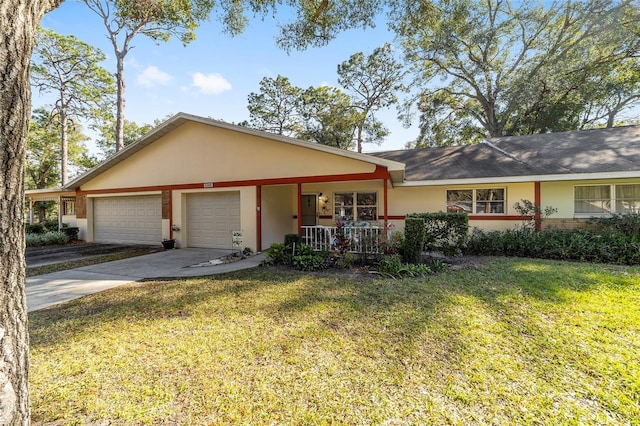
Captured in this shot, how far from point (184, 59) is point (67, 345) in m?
→ 13.3

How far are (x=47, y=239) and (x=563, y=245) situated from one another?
64.0 feet

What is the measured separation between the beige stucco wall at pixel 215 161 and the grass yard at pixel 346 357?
4864mm

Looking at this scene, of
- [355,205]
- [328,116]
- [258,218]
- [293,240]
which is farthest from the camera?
[328,116]

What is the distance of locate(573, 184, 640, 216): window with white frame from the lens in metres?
8.70

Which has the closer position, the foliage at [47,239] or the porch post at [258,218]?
the porch post at [258,218]

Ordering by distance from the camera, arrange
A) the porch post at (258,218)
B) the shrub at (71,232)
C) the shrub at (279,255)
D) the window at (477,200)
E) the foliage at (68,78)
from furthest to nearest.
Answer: the foliage at (68,78), the shrub at (71,232), the window at (477,200), the porch post at (258,218), the shrub at (279,255)

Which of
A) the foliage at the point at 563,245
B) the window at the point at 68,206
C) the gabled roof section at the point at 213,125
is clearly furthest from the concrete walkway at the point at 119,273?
the window at the point at 68,206

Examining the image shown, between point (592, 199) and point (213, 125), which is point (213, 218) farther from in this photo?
point (592, 199)

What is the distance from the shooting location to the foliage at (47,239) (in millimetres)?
11469

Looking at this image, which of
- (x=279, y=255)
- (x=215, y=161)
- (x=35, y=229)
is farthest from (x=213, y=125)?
(x=35, y=229)

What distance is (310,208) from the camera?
40.3ft

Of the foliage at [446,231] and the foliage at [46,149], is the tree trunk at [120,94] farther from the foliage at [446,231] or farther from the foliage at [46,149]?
the foliage at [446,231]

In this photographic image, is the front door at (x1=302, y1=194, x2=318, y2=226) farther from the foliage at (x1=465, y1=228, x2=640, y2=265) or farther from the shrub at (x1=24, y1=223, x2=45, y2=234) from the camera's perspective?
the shrub at (x1=24, y1=223, x2=45, y2=234)

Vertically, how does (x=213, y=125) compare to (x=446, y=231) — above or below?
above
